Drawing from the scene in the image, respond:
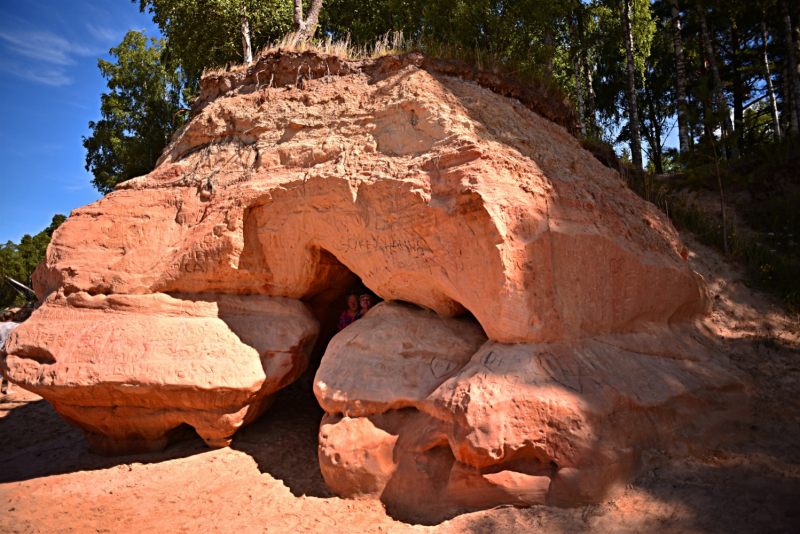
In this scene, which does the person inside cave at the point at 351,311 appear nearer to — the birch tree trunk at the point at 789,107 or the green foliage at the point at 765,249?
the green foliage at the point at 765,249

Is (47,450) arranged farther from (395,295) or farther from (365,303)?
(395,295)

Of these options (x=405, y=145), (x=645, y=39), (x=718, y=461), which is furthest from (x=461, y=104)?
(x=645, y=39)

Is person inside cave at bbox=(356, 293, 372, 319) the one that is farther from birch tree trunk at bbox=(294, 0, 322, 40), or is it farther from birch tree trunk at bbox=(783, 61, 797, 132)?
birch tree trunk at bbox=(783, 61, 797, 132)

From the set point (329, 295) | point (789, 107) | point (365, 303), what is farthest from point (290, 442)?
point (789, 107)

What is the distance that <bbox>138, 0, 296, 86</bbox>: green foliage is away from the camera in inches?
435

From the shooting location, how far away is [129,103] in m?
16.2

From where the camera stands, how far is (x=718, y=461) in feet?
10.3

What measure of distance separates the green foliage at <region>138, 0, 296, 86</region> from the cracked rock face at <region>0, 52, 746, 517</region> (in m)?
6.43

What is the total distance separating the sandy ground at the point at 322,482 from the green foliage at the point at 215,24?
31.3ft

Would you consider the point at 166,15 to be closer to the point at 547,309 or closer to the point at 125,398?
the point at 125,398

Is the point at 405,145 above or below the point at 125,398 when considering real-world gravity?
above

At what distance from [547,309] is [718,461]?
1506 mm

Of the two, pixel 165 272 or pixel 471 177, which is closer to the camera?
pixel 471 177

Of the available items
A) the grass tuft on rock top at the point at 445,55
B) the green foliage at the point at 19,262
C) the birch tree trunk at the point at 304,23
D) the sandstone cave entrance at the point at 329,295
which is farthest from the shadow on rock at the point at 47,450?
the green foliage at the point at 19,262
